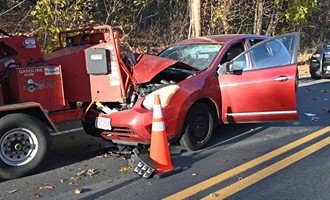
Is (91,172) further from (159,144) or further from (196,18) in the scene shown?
(196,18)

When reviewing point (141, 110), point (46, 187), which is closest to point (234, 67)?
point (141, 110)

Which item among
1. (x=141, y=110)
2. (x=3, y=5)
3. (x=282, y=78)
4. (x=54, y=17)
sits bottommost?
(x=141, y=110)

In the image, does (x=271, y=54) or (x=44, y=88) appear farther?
(x=271, y=54)

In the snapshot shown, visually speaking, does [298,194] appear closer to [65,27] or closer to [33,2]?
[65,27]

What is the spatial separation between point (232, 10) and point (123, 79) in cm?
1269

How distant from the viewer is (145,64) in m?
5.73

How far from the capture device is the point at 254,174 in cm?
479

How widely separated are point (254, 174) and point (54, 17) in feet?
23.7

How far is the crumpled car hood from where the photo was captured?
219 inches

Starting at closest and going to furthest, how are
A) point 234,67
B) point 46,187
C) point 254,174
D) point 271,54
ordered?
1. point 46,187
2. point 254,174
3. point 234,67
4. point 271,54

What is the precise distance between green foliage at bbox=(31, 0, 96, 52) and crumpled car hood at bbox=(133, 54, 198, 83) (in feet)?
15.5

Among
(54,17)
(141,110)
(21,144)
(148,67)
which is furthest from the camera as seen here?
(54,17)

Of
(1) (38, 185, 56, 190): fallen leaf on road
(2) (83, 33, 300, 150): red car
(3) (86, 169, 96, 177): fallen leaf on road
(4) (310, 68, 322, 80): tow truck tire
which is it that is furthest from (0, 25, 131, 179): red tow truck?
(4) (310, 68, 322, 80): tow truck tire

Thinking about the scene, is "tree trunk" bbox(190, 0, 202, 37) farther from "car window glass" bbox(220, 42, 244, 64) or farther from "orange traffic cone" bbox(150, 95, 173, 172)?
"orange traffic cone" bbox(150, 95, 173, 172)
